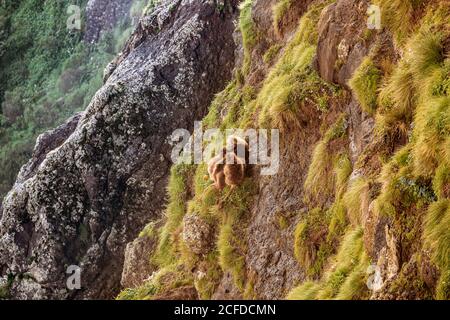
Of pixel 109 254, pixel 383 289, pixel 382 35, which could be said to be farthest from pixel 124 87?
pixel 383 289

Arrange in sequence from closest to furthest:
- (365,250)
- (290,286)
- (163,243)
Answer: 1. (365,250)
2. (290,286)
3. (163,243)

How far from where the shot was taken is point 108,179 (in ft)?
53.2

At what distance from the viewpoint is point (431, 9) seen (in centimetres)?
761

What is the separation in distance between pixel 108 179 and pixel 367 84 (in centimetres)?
948

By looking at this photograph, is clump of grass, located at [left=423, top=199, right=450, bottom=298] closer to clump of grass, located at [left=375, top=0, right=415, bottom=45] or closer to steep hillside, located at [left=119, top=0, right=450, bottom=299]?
steep hillside, located at [left=119, top=0, right=450, bottom=299]

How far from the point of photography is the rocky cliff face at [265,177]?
6309 millimetres

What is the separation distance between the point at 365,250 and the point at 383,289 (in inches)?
35.0

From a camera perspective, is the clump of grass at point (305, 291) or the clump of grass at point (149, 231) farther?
the clump of grass at point (149, 231)

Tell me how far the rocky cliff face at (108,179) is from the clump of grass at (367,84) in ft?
27.3

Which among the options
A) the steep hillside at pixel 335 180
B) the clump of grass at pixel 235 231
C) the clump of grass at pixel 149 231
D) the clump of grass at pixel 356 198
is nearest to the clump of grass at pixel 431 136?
the steep hillside at pixel 335 180

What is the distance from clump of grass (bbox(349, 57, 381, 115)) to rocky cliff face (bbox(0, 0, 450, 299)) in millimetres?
19

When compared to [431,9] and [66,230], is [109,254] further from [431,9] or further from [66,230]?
[431,9]

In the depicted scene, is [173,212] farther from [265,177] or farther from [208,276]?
[265,177]

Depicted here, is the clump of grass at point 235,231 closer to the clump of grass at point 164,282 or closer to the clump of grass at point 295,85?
the clump of grass at point 295,85
